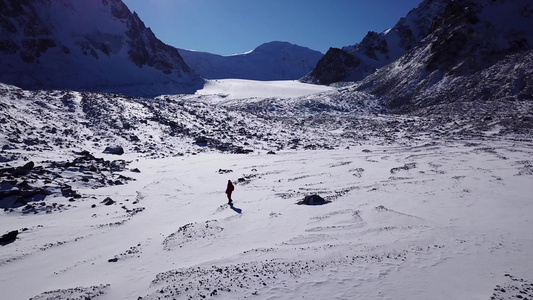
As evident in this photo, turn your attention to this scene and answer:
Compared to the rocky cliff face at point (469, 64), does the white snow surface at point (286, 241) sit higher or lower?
lower

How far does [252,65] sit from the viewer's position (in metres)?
180

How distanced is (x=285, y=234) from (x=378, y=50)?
115 m

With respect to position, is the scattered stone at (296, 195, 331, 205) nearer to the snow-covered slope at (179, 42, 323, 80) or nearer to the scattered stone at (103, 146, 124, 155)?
the scattered stone at (103, 146, 124, 155)

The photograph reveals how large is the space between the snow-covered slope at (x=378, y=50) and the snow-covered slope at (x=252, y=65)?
178 ft

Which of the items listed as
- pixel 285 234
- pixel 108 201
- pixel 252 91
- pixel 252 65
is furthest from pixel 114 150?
pixel 252 65

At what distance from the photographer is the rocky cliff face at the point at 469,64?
51.6 metres

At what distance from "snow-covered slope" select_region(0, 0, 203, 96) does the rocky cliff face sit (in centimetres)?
5499

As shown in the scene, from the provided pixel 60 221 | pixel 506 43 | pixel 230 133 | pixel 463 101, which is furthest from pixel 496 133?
pixel 60 221

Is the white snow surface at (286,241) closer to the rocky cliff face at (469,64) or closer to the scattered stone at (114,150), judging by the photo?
the scattered stone at (114,150)

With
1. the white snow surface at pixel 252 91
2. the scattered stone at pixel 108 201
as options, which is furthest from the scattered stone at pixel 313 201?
the white snow surface at pixel 252 91

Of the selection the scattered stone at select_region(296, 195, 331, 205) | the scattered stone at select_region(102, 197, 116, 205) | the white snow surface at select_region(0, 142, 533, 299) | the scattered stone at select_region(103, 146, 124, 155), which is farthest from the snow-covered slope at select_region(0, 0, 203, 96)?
the scattered stone at select_region(296, 195, 331, 205)

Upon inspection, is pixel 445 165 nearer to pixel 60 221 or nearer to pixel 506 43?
pixel 60 221

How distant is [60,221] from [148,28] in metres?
107

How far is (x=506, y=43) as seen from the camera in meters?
61.4
